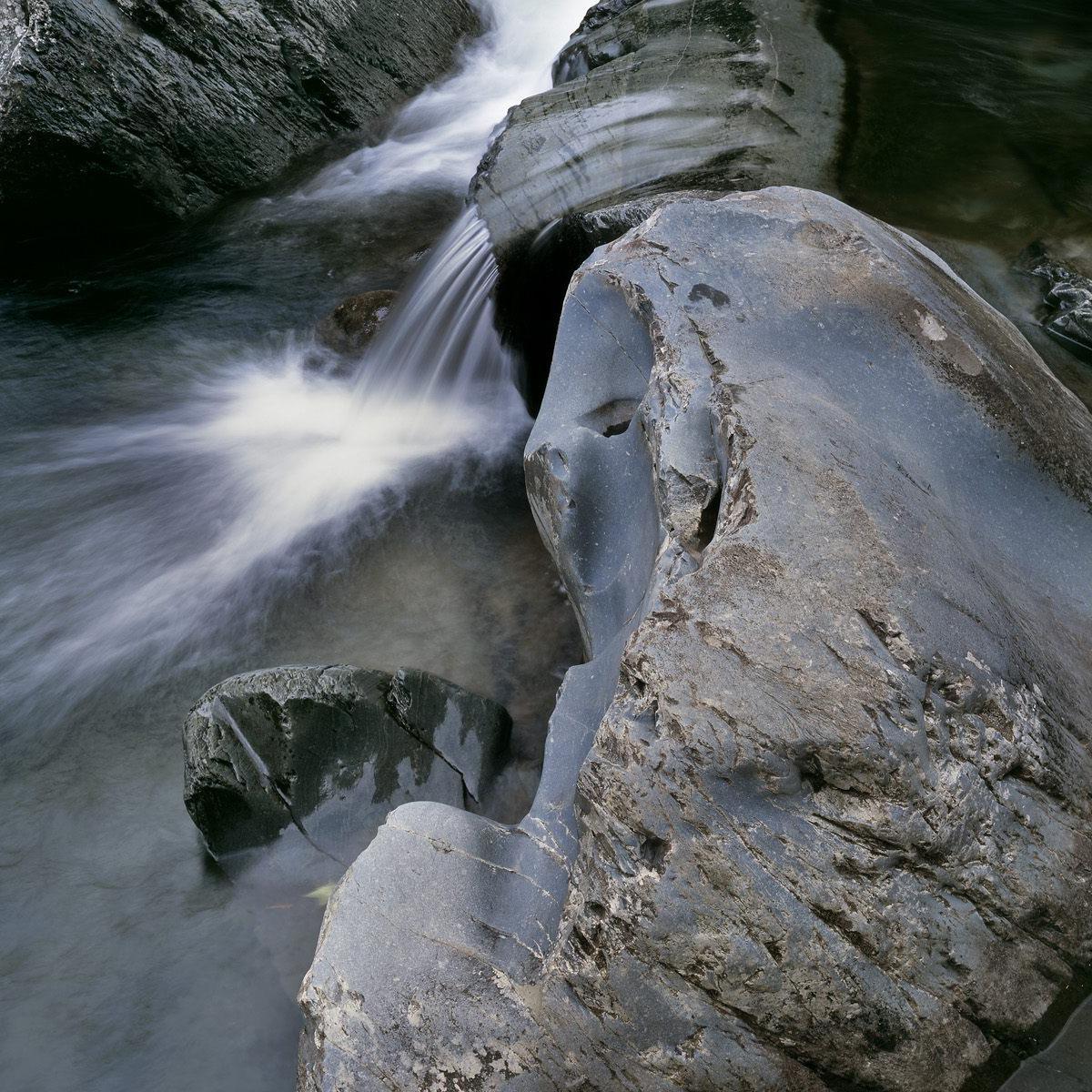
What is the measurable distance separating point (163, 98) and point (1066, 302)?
5.61 meters

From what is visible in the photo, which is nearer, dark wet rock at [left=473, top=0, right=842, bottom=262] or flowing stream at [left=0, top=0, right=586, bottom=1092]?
flowing stream at [left=0, top=0, right=586, bottom=1092]

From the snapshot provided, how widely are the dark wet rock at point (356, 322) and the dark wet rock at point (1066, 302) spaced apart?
10.6 ft

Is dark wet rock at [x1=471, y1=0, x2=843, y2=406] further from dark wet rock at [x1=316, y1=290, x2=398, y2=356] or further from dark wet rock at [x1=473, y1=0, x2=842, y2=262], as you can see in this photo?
dark wet rock at [x1=316, y1=290, x2=398, y2=356]

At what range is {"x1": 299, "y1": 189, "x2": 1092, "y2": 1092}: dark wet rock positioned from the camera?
196cm

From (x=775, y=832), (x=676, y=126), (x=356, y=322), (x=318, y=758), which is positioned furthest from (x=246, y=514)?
(x=775, y=832)

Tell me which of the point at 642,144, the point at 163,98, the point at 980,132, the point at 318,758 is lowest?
the point at 318,758

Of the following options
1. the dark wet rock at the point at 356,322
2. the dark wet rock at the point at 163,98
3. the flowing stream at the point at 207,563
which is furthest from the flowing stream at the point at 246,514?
the dark wet rock at the point at 163,98

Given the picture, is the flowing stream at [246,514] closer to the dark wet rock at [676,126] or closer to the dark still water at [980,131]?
the dark still water at [980,131]

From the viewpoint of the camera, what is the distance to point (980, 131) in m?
4.91

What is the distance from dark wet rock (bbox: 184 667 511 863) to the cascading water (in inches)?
38.2

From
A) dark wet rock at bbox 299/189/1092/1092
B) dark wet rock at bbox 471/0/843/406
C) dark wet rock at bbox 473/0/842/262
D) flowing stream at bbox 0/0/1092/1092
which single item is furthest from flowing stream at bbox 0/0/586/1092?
dark wet rock at bbox 299/189/1092/1092

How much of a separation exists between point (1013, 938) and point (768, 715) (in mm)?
672

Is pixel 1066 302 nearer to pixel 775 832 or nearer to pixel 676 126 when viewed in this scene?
Result: pixel 676 126

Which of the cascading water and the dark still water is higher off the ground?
the dark still water
